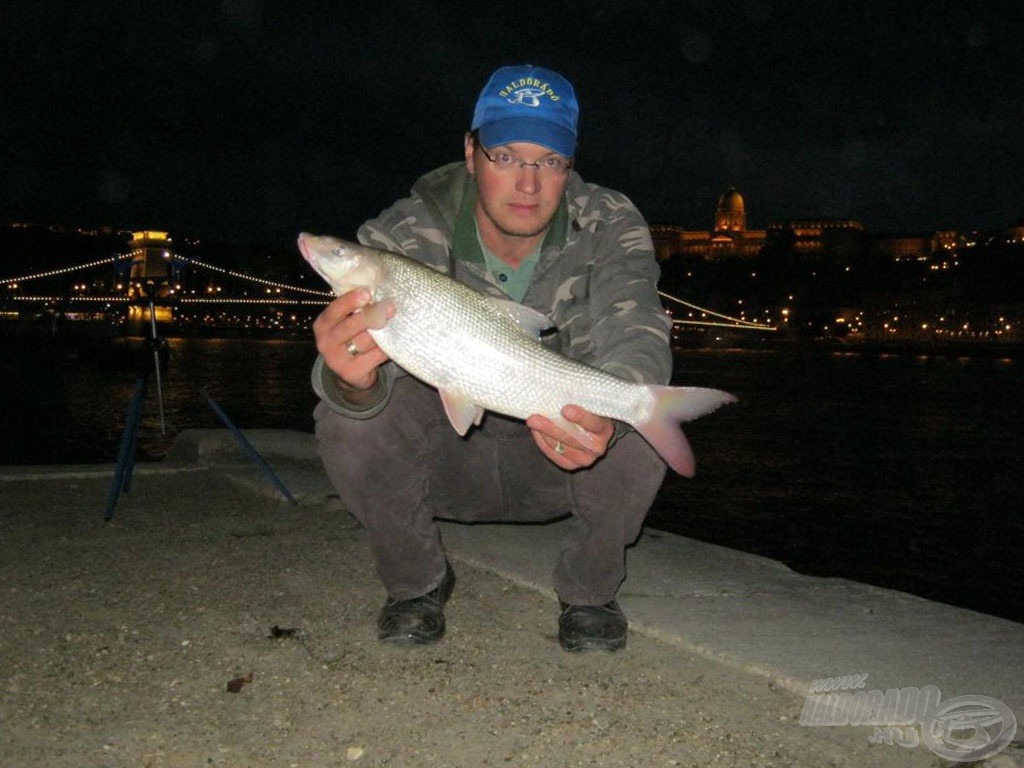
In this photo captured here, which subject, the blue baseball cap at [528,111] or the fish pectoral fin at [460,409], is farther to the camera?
the blue baseball cap at [528,111]

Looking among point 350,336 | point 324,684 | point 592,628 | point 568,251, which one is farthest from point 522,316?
point 324,684

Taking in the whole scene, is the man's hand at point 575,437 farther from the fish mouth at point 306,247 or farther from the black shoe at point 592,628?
the fish mouth at point 306,247

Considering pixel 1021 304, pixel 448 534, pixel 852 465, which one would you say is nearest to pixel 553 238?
pixel 448 534

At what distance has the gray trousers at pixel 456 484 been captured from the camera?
331 centimetres

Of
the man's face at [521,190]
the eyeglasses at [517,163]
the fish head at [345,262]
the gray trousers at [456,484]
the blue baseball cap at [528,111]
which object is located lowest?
the gray trousers at [456,484]

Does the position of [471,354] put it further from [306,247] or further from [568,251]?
→ [568,251]

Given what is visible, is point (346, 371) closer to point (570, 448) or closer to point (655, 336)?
point (570, 448)

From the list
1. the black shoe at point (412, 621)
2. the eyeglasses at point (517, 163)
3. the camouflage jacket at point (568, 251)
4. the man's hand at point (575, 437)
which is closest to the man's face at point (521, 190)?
the eyeglasses at point (517, 163)

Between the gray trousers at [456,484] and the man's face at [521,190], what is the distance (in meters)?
0.72

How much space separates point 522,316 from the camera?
10.2 feet

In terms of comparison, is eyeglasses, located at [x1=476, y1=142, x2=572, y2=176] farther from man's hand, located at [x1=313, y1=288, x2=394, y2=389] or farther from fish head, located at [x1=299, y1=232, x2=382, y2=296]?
man's hand, located at [x1=313, y1=288, x2=394, y2=389]

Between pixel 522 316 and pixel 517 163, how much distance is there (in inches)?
30.7

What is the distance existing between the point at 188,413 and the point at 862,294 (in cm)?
12014

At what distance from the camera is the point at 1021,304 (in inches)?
4336
